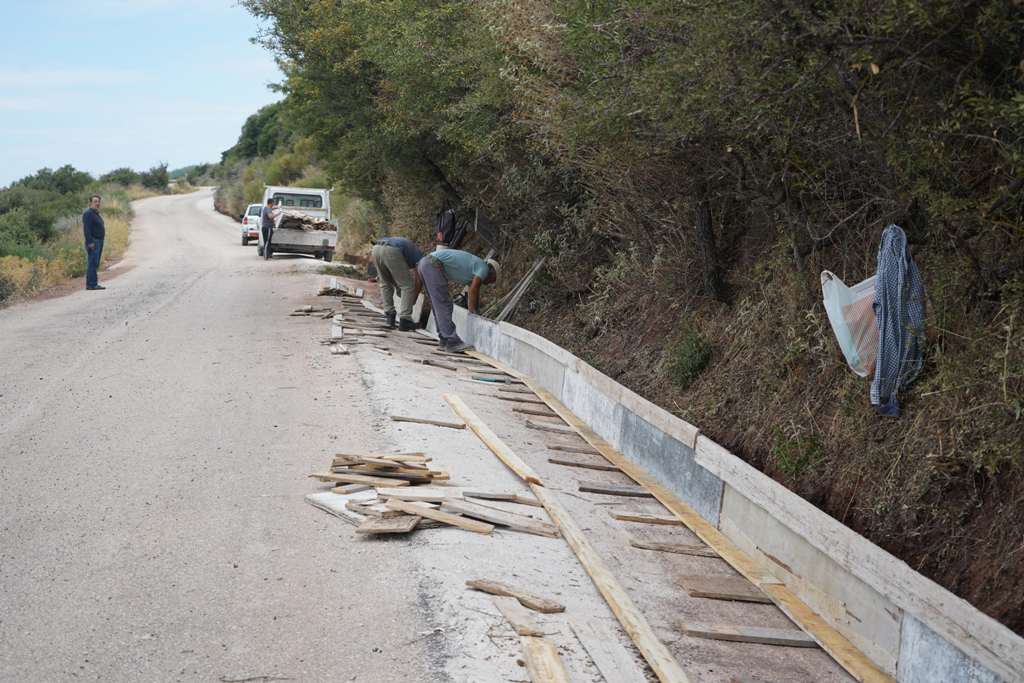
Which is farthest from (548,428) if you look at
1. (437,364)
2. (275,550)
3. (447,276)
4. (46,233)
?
(46,233)

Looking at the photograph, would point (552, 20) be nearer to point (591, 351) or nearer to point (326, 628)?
point (591, 351)

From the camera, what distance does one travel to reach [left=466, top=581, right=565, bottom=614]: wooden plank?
5.59 metres

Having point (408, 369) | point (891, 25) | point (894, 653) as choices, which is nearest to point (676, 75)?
point (891, 25)

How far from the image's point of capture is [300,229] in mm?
31766

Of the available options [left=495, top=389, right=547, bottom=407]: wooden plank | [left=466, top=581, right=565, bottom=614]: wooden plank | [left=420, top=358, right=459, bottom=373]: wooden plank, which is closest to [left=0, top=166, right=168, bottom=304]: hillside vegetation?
[left=420, top=358, right=459, bottom=373]: wooden plank

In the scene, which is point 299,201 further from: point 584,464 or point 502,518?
point 502,518

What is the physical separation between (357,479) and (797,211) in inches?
178

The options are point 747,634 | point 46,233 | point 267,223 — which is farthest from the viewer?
point 46,233

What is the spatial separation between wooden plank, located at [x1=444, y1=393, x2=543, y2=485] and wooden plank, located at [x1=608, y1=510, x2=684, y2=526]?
2.18 ft

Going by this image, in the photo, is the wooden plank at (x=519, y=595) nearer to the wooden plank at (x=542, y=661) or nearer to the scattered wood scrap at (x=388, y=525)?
the wooden plank at (x=542, y=661)

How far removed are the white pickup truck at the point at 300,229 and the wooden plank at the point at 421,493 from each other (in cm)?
2484

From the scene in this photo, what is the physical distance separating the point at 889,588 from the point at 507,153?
36.6 ft

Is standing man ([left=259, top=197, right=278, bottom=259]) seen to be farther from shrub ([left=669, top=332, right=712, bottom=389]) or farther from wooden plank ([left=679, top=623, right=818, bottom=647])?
wooden plank ([left=679, top=623, right=818, bottom=647])

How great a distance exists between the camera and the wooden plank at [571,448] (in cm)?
1012
